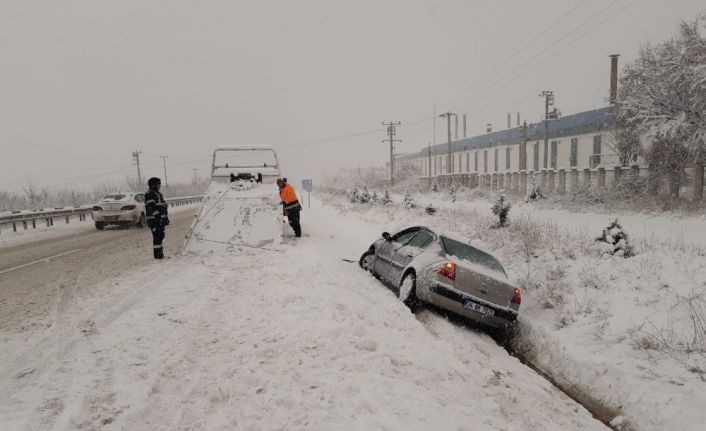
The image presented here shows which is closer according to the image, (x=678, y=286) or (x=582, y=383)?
(x=582, y=383)

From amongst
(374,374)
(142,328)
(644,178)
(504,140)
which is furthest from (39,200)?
(504,140)

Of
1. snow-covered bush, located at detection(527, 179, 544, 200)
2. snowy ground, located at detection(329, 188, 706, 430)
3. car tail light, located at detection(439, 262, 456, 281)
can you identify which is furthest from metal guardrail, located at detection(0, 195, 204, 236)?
snow-covered bush, located at detection(527, 179, 544, 200)

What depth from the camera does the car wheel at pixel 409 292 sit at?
6445 mm

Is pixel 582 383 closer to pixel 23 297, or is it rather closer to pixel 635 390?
pixel 635 390

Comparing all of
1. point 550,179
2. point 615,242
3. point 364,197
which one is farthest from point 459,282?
point 550,179

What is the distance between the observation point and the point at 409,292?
257 inches

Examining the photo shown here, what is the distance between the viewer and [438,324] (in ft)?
19.8

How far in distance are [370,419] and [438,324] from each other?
3235 mm

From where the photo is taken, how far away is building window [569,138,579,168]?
41.4 metres

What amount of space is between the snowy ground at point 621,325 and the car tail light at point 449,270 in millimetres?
1678

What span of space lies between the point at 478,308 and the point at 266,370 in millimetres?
3627

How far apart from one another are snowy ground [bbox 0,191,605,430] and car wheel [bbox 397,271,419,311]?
246 mm

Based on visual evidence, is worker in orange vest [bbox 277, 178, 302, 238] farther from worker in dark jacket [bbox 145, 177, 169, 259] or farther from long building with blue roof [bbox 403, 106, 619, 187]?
long building with blue roof [bbox 403, 106, 619, 187]

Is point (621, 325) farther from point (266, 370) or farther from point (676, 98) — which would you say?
point (676, 98)
